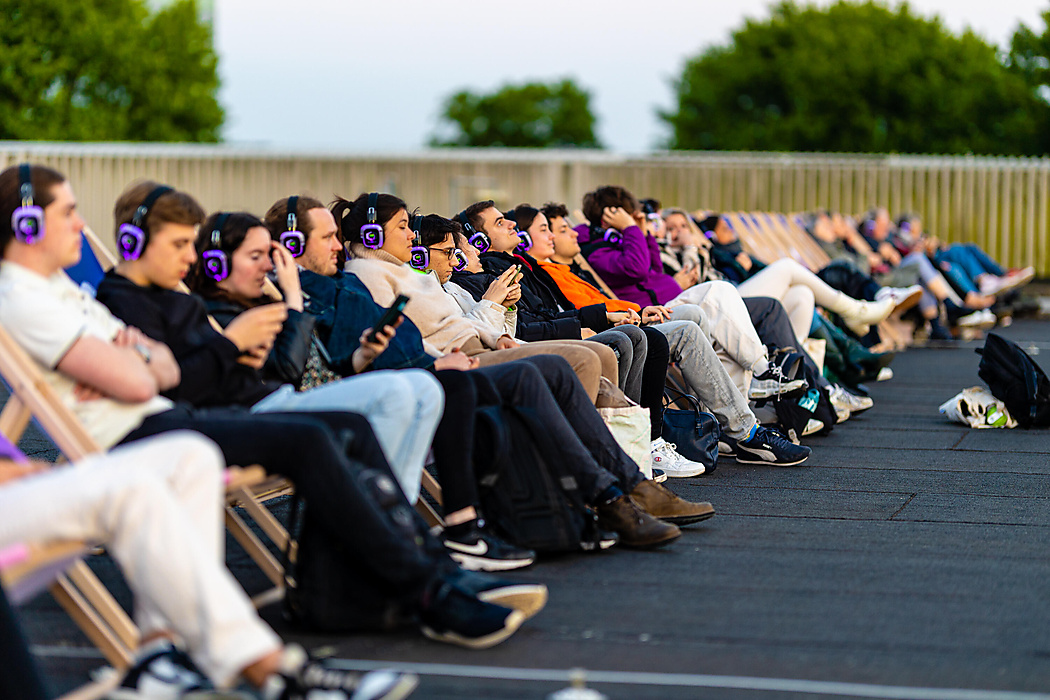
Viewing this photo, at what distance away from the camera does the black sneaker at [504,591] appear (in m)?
3.50

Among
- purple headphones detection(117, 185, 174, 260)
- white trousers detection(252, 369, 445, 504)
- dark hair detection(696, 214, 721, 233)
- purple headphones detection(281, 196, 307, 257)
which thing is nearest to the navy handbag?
purple headphones detection(281, 196, 307, 257)

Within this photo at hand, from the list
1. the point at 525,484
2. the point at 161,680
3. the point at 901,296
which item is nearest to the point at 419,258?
the point at 525,484

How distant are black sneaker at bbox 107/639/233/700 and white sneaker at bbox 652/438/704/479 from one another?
3106 millimetres

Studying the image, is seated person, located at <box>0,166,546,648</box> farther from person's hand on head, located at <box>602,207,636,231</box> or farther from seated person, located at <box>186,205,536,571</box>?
person's hand on head, located at <box>602,207,636,231</box>

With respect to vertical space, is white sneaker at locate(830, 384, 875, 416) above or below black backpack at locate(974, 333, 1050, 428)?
below

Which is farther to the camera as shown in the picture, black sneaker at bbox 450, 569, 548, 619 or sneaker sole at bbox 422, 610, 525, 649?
black sneaker at bbox 450, 569, 548, 619

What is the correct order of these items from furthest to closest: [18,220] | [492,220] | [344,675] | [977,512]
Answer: [492,220]
[977,512]
[18,220]
[344,675]

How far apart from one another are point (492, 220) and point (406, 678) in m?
3.79

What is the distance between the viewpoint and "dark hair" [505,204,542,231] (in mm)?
6855

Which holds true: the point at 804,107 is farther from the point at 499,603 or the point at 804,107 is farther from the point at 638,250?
the point at 499,603

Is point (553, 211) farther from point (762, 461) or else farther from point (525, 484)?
point (525, 484)

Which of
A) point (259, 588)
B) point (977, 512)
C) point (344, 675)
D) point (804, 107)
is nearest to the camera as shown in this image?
point (344, 675)

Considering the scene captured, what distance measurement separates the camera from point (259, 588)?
4.02 m

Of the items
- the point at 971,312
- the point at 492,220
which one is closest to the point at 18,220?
the point at 492,220
